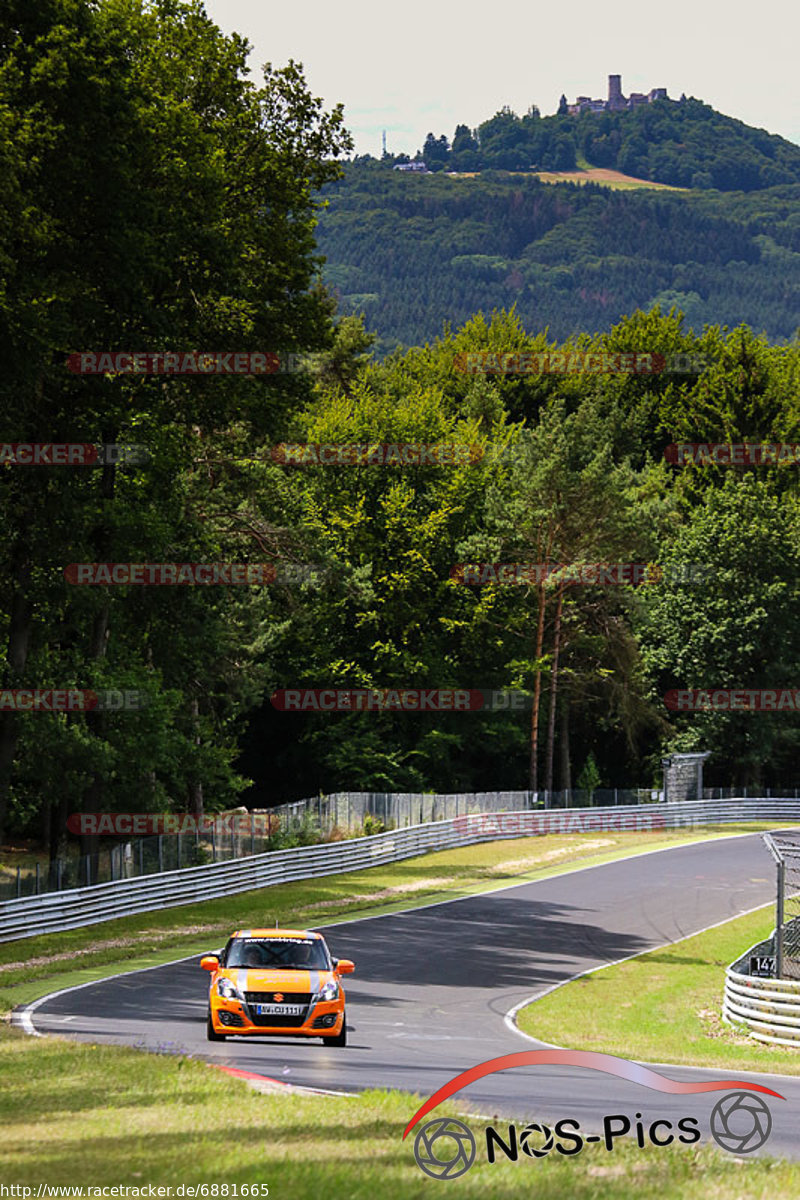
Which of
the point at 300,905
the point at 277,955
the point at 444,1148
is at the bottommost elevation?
the point at 300,905

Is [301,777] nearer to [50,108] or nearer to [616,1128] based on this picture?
[50,108]

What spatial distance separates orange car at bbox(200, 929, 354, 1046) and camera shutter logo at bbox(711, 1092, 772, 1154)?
A: 490 centimetres

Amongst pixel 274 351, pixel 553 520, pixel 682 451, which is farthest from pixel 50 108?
pixel 682 451

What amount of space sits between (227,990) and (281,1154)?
777 centimetres

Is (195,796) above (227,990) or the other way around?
the other way around

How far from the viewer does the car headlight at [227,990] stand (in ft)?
56.2

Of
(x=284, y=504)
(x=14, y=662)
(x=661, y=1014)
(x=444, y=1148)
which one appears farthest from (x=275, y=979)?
(x=284, y=504)

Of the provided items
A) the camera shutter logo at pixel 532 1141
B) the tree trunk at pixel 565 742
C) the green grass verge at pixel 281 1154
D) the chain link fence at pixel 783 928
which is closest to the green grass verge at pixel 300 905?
the green grass verge at pixel 281 1154

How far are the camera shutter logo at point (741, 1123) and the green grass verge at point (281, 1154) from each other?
1008 mm

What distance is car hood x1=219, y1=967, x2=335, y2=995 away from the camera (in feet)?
56.1

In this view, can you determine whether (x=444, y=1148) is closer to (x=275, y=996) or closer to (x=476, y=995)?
(x=275, y=996)

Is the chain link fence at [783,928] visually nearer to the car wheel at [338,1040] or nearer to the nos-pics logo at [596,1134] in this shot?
the nos-pics logo at [596,1134]

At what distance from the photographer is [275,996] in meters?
17.0

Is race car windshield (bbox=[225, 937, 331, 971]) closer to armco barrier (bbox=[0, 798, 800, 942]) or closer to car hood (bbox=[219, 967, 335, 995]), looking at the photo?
car hood (bbox=[219, 967, 335, 995])
